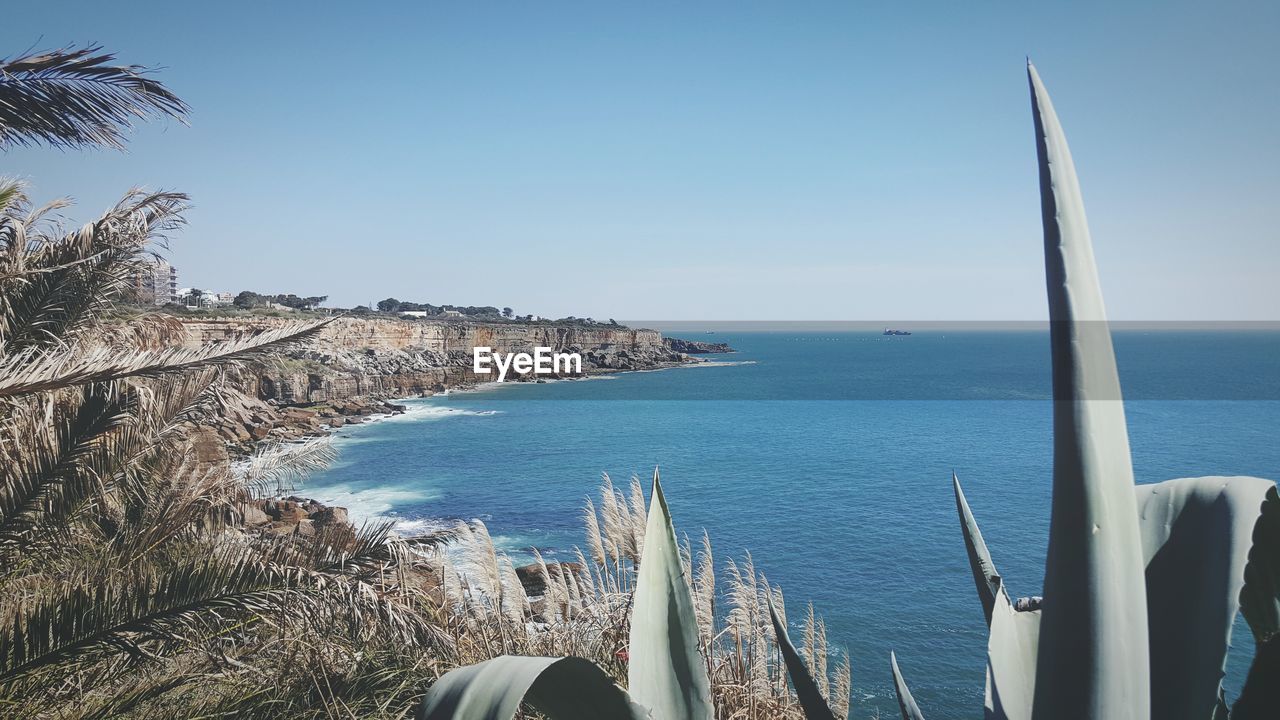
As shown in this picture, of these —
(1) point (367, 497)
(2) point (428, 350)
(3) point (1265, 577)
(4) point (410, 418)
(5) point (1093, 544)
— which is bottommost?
(1) point (367, 497)

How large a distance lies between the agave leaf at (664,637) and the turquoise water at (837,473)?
6.55 meters

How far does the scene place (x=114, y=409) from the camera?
11.2 ft

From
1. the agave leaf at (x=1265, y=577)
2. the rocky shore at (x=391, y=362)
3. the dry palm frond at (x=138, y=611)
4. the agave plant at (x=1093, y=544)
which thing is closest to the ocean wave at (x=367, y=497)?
the rocky shore at (x=391, y=362)

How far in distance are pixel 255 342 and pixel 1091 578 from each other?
9.66 ft

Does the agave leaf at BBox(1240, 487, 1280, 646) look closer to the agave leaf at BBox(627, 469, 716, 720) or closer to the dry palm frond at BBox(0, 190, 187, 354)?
the agave leaf at BBox(627, 469, 716, 720)

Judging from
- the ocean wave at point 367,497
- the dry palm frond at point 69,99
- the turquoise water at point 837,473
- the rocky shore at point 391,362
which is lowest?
the ocean wave at point 367,497

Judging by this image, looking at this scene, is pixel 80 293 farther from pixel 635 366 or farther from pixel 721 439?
pixel 635 366

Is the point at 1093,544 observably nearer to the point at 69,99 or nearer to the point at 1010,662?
the point at 1010,662

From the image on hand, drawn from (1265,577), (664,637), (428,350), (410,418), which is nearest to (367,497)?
(410,418)

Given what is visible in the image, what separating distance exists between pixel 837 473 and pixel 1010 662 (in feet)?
89.0

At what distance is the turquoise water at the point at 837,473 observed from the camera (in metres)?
13.4

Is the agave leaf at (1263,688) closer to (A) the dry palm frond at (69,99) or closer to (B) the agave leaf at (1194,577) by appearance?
(B) the agave leaf at (1194,577)

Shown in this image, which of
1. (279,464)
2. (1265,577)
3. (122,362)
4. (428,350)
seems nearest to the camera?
(1265,577)

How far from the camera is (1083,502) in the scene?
0.74 metres
